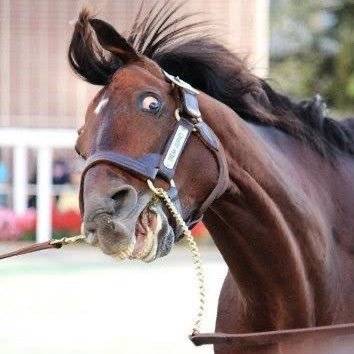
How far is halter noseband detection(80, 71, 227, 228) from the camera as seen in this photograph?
2.80 m

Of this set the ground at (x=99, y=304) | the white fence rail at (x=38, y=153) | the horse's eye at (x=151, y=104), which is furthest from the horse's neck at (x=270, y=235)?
the white fence rail at (x=38, y=153)

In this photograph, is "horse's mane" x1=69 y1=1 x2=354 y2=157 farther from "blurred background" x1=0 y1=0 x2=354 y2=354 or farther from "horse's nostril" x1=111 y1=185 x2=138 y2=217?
"horse's nostril" x1=111 y1=185 x2=138 y2=217

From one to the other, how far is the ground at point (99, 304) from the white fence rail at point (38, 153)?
1982mm

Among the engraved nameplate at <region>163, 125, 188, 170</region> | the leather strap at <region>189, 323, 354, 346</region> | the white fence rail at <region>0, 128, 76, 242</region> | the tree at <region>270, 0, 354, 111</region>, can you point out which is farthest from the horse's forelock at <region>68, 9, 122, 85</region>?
the tree at <region>270, 0, 354, 111</region>

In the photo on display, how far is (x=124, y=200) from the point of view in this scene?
2768 mm

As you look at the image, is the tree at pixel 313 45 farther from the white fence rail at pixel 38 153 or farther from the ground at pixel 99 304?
the ground at pixel 99 304

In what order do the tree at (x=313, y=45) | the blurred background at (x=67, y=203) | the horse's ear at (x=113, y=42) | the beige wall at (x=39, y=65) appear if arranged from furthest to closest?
1. the tree at (x=313, y=45)
2. the beige wall at (x=39, y=65)
3. the blurred background at (x=67, y=203)
4. the horse's ear at (x=113, y=42)

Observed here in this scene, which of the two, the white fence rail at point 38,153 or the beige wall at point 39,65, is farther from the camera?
the beige wall at point 39,65

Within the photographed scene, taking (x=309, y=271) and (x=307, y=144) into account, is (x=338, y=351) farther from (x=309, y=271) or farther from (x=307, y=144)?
(x=307, y=144)

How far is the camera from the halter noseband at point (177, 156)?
2799 millimetres

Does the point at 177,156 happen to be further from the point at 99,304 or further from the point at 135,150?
the point at 99,304

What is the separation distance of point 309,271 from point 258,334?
0.97ft

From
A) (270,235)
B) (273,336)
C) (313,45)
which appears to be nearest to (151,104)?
(270,235)

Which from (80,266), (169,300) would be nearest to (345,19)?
(80,266)
